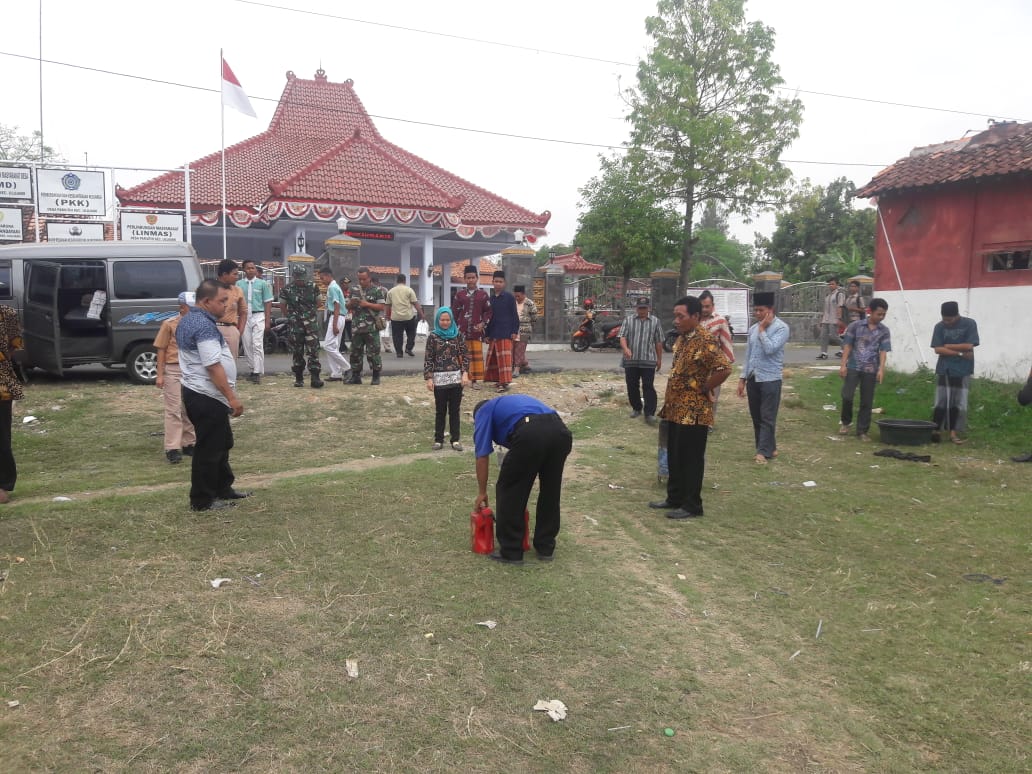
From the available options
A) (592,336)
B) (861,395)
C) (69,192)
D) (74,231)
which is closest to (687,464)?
(861,395)

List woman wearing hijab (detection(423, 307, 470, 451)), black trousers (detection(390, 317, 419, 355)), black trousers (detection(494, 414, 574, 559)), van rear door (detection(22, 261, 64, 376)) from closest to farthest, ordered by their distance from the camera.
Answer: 1. black trousers (detection(494, 414, 574, 559))
2. woman wearing hijab (detection(423, 307, 470, 451))
3. van rear door (detection(22, 261, 64, 376))
4. black trousers (detection(390, 317, 419, 355))

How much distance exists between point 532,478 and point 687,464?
185 centimetres

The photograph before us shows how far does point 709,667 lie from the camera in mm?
3859

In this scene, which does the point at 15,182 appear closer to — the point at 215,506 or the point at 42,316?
the point at 42,316

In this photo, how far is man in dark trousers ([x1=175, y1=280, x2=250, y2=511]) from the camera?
5.37 m

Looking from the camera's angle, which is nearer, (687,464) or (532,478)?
(532,478)

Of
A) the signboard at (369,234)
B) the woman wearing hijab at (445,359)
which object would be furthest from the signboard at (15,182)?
the woman wearing hijab at (445,359)

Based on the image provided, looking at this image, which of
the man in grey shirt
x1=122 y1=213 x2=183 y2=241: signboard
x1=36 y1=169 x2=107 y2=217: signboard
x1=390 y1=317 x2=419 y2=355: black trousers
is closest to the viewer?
the man in grey shirt

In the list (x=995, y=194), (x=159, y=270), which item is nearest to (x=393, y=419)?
(x=159, y=270)

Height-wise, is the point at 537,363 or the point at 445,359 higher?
the point at 445,359

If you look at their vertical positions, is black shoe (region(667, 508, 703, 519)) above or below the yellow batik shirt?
below

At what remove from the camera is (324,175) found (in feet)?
66.1

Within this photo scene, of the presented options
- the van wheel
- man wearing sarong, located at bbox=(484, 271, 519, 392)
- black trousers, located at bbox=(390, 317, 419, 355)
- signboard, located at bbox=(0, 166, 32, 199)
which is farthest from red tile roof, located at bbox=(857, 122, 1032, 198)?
signboard, located at bbox=(0, 166, 32, 199)

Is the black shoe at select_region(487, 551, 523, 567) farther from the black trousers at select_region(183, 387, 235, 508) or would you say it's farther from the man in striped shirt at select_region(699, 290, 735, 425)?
the man in striped shirt at select_region(699, 290, 735, 425)
